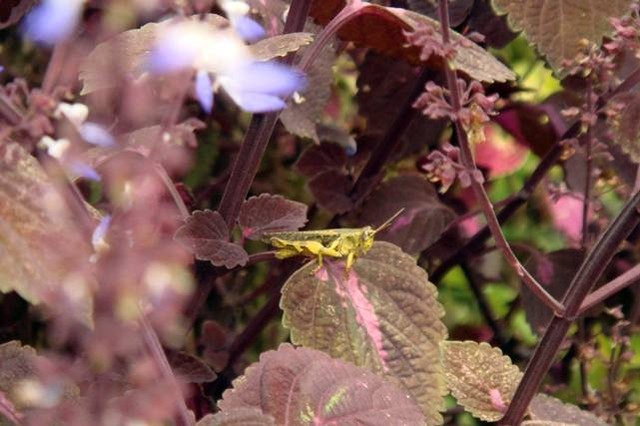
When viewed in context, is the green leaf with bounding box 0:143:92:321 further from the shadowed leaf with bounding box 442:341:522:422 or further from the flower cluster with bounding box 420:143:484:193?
the shadowed leaf with bounding box 442:341:522:422

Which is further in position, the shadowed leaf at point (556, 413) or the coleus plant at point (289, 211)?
the shadowed leaf at point (556, 413)

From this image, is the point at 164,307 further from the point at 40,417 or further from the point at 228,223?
the point at 228,223

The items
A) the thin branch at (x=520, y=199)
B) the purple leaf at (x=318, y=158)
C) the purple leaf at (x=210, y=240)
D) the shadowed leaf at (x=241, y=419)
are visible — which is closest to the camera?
the shadowed leaf at (x=241, y=419)

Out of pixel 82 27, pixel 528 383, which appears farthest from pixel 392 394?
pixel 82 27

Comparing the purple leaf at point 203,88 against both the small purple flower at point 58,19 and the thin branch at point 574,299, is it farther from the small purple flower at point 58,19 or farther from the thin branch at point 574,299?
the thin branch at point 574,299

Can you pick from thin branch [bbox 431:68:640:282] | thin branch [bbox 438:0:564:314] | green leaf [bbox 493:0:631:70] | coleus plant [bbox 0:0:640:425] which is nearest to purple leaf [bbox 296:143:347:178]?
coleus plant [bbox 0:0:640:425]

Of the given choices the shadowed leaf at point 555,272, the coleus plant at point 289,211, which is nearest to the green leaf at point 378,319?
the coleus plant at point 289,211

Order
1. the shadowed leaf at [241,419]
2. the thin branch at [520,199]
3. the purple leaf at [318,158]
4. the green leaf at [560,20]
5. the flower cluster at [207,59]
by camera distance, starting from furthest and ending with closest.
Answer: the purple leaf at [318,158] < the thin branch at [520,199] < the green leaf at [560,20] < the shadowed leaf at [241,419] < the flower cluster at [207,59]

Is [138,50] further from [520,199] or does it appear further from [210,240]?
[520,199]
